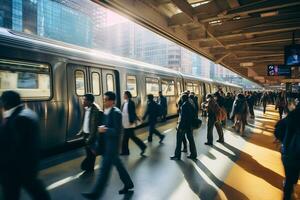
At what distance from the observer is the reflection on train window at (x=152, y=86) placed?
1149 cm

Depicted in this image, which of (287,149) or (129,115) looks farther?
(129,115)

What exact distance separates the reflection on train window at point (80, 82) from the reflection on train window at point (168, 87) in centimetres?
645

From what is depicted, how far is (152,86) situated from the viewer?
1195 centimetres

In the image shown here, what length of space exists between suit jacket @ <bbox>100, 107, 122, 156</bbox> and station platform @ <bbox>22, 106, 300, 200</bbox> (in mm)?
868

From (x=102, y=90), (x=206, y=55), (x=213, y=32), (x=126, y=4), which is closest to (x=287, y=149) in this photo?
(x=126, y=4)

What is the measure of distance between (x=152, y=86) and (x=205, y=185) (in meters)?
7.51

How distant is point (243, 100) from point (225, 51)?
3926 mm

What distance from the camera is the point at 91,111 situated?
15.9 ft

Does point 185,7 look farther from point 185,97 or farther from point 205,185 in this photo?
point 205,185

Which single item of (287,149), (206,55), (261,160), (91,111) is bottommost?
(261,160)

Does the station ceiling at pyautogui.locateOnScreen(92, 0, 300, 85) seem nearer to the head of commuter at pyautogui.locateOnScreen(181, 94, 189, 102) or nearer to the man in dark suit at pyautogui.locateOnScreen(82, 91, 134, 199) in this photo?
the head of commuter at pyautogui.locateOnScreen(181, 94, 189, 102)

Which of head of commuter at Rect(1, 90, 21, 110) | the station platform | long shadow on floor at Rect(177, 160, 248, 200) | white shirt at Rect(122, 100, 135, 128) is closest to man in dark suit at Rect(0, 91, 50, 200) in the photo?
head of commuter at Rect(1, 90, 21, 110)

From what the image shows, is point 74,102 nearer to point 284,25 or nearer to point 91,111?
point 91,111

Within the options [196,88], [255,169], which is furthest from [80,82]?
[196,88]
